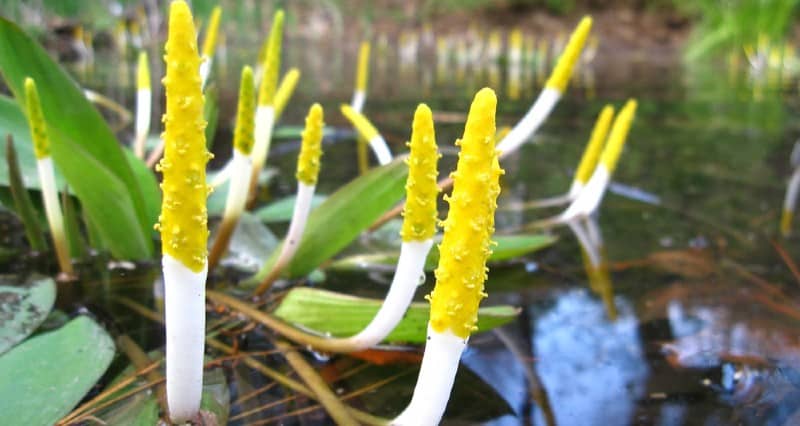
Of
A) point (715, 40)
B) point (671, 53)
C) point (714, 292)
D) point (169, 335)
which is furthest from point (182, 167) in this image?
point (671, 53)

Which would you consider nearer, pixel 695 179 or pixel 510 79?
pixel 695 179

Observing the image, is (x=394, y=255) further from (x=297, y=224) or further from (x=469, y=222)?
(x=469, y=222)

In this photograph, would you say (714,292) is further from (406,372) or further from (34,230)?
(34,230)

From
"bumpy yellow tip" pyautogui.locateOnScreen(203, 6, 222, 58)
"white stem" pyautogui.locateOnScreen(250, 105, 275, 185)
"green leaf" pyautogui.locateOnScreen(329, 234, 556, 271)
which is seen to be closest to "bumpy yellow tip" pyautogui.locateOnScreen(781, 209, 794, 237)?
"green leaf" pyautogui.locateOnScreen(329, 234, 556, 271)

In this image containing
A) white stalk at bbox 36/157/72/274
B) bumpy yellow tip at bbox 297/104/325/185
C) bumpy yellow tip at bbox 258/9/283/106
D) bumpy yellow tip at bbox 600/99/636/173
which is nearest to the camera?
bumpy yellow tip at bbox 297/104/325/185

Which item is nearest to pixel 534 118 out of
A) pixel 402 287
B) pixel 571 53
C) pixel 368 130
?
pixel 571 53

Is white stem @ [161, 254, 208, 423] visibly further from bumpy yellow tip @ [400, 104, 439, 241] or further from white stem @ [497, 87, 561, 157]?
white stem @ [497, 87, 561, 157]
